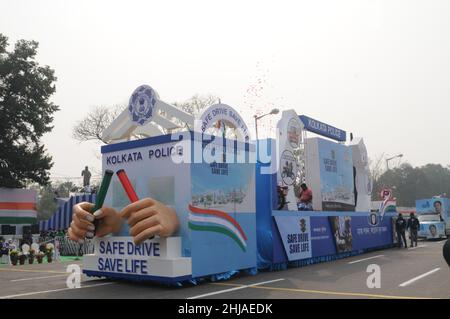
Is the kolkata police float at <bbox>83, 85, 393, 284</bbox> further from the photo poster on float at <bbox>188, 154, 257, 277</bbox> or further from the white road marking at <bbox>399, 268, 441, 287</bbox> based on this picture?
the white road marking at <bbox>399, 268, 441, 287</bbox>

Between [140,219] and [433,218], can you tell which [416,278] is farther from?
[433,218]

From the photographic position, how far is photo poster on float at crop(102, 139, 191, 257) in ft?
32.9

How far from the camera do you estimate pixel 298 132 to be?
1638 cm

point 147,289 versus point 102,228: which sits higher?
point 102,228

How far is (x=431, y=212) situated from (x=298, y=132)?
16839 mm

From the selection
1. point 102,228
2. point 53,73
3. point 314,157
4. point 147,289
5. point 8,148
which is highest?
point 53,73

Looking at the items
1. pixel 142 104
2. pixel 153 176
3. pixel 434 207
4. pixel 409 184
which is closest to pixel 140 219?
pixel 153 176

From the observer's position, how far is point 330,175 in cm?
1866

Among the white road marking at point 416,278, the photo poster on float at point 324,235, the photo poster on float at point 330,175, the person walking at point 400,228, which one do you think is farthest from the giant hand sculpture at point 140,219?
the person walking at point 400,228

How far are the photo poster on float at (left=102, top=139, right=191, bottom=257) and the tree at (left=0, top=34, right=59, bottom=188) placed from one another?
68.2 ft

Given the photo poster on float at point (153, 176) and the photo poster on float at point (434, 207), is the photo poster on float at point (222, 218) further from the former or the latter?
the photo poster on float at point (434, 207)

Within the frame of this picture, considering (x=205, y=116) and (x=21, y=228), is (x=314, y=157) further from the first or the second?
(x=21, y=228)

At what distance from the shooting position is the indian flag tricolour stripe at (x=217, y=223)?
32.8 feet

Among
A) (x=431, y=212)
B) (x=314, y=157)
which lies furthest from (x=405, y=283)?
(x=431, y=212)
